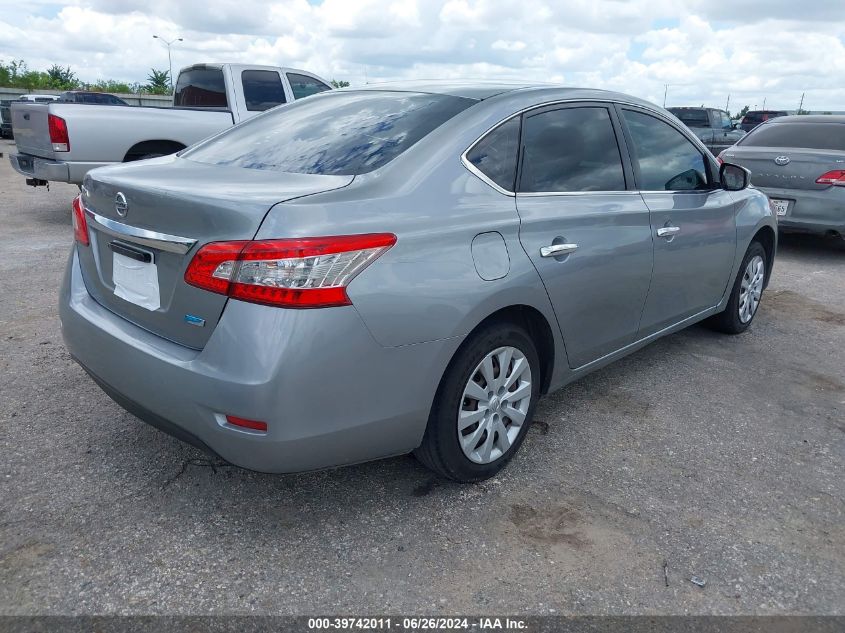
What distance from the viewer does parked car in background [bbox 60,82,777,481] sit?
232cm

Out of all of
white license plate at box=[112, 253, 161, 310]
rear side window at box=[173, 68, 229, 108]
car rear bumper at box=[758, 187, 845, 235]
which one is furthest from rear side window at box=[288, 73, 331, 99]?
white license plate at box=[112, 253, 161, 310]

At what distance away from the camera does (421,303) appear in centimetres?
252

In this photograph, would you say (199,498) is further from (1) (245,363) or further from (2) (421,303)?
(2) (421,303)

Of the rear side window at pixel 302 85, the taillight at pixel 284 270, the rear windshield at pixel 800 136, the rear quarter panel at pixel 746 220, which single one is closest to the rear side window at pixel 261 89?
the rear side window at pixel 302 85

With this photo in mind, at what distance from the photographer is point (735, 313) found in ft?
16.6

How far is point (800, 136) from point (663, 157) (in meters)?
5.45

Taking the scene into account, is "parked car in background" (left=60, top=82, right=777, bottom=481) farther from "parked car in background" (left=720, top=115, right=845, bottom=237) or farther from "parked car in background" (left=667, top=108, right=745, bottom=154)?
"parked car in background" (left=667, top=108, right=745, bottom=154)

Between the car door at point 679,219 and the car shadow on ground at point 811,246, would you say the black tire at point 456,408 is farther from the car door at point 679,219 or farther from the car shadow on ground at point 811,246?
the car shadow on ground at point 811,246

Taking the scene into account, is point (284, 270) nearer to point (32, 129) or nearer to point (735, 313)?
point (735, 313)

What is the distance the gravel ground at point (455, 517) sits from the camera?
7.86 ft

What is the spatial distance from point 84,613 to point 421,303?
4.76 feet

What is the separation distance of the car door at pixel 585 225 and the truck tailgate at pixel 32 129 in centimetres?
688

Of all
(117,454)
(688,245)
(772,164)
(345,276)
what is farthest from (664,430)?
(772,164)

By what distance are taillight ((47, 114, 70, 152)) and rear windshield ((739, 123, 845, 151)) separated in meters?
7.89
